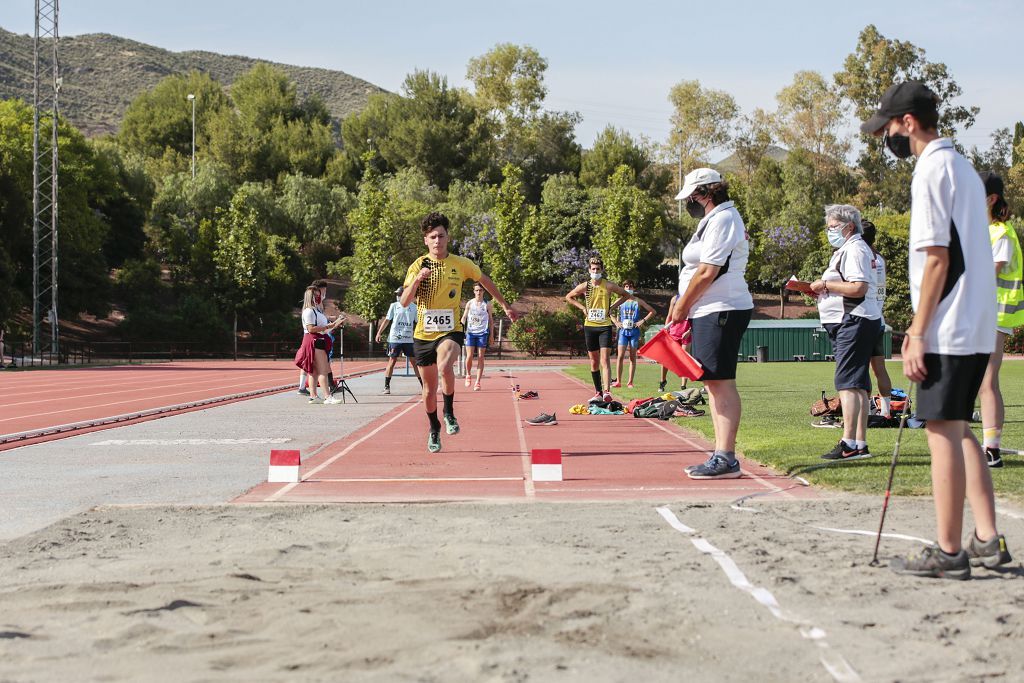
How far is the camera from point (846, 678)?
2.94 meters

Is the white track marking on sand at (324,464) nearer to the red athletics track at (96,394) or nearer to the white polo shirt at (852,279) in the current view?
the red athletics track at (96,394)

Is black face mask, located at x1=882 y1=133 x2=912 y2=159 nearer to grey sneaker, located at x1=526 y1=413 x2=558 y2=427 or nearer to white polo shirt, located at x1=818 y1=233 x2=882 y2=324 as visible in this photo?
white polo shirt, located at x1=818 y1=233 x2=882 y2=324

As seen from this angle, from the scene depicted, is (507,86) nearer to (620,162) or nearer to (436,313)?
(620,162)

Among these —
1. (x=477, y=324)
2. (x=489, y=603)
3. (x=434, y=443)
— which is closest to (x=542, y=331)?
(x=477, y=324)

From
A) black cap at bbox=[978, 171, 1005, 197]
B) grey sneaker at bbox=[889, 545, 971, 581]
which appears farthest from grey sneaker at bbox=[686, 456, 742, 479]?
grey sneaker at bbox=[889, 545, 971, 581]

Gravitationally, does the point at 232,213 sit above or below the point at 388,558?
above

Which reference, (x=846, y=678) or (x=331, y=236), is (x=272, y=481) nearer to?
(x=846, y=678)

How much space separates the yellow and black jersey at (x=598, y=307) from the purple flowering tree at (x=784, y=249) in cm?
5428

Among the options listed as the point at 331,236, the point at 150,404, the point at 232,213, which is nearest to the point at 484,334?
the point at 150,404

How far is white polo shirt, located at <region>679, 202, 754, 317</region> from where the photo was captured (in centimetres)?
703

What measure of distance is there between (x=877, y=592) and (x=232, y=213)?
5335 centimetres

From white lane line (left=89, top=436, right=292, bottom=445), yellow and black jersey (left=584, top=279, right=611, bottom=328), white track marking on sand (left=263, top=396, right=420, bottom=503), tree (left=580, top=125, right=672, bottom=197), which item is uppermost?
tree (left=580, top=125, right=672, bottom=197)

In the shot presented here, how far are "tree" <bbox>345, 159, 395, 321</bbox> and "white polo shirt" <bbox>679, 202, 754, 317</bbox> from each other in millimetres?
44085

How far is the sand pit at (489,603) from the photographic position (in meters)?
3.12
